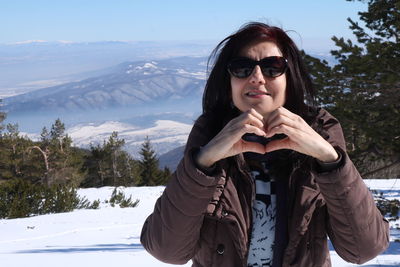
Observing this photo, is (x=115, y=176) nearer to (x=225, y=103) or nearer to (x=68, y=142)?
(x=68, y=142)

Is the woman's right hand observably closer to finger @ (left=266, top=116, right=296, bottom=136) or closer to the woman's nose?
finger @ (left=266, top=116, right=296, bottom=136)

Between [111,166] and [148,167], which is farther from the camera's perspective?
[148,167]

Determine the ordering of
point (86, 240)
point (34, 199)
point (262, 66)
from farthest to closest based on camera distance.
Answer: point (34, 199) → point (86, 240) → point (262, 66)

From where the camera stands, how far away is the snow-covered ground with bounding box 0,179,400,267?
6.46 m

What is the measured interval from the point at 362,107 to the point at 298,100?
5.40 meters

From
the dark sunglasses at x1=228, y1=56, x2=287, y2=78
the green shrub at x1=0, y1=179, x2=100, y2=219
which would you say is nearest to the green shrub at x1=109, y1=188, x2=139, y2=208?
the green shrub at x1=0, y1=179, x2=100, y2=219

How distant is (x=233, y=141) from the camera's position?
1306 mm

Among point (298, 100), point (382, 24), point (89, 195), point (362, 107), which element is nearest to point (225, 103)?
point (298, 100)

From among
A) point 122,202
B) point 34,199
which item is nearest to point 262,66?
point 122,202

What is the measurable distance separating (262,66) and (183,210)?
0.59 metres

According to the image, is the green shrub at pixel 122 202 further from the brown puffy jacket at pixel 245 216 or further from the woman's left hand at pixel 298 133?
the woman's left hand at pixel 298 133

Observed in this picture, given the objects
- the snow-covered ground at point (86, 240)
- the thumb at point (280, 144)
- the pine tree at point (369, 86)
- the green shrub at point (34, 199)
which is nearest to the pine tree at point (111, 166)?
the green shrub at point (34, 199)

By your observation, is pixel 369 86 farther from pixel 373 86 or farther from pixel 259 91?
pixel 259 91

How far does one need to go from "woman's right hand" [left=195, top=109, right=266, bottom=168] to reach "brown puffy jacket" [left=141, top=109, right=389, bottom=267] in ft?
0.16
